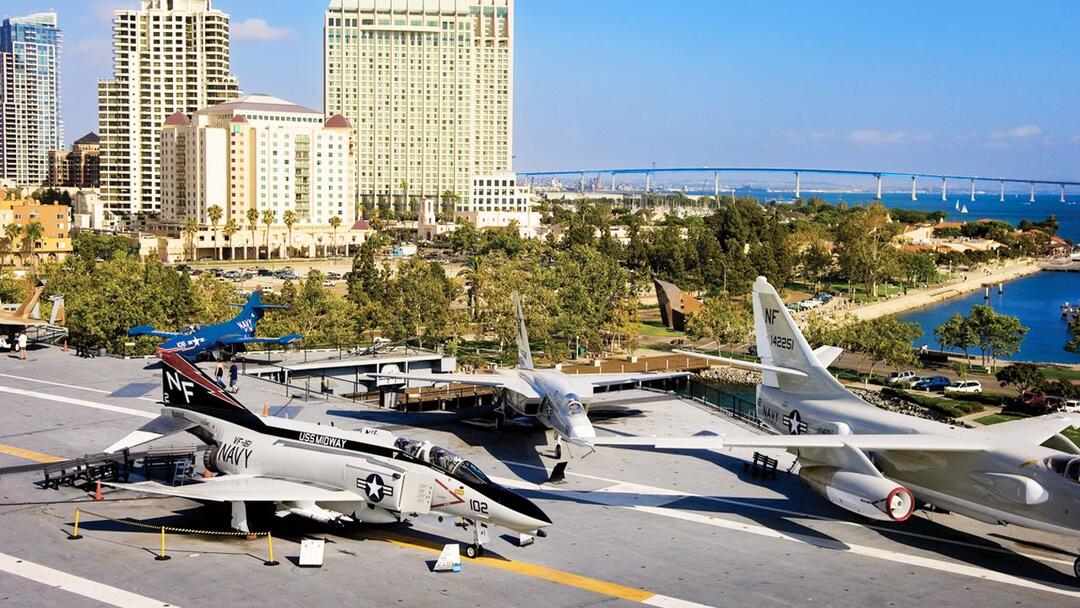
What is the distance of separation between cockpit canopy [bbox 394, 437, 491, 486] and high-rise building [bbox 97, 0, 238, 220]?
562 ft

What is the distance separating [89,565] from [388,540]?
6178 millimetres

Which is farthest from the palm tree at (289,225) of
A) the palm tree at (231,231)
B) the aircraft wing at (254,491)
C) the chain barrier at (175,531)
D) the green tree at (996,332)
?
the aircraft wing at (254,491)

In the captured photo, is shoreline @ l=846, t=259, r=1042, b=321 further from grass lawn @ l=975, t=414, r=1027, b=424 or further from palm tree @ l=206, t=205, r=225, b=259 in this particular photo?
palm tree @ l=206, t=205, r=225, b=259

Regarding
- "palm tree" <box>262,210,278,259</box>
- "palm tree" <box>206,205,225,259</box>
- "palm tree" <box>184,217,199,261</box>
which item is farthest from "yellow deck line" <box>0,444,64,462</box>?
"palm tree" <box>206,205,225,259</box>

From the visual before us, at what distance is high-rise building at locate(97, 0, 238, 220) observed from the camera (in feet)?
591

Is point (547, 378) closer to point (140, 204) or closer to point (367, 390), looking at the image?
point (367, 390)

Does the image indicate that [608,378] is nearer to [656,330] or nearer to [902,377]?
[902,377]

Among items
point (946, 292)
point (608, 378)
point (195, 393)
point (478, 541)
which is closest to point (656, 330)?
point (946, 292)

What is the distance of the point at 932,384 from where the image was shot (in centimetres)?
6650

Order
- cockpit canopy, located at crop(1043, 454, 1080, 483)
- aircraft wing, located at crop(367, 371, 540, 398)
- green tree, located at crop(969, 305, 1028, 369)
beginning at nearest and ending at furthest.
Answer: cockpit canopy, located at crop(1043, 454, 1080, 483)
aircraft wing, located at crop(367, 371, 540, 398)
green tree, located at crop(969, 305, 1028, 369)

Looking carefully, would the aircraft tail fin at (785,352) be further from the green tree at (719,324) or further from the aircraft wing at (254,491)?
the green tree at (719,324)

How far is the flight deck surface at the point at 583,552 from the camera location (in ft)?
65.4

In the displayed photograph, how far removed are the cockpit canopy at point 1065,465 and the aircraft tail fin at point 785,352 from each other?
7554 millimetres

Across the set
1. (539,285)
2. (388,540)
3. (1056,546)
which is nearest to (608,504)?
(388,540)
